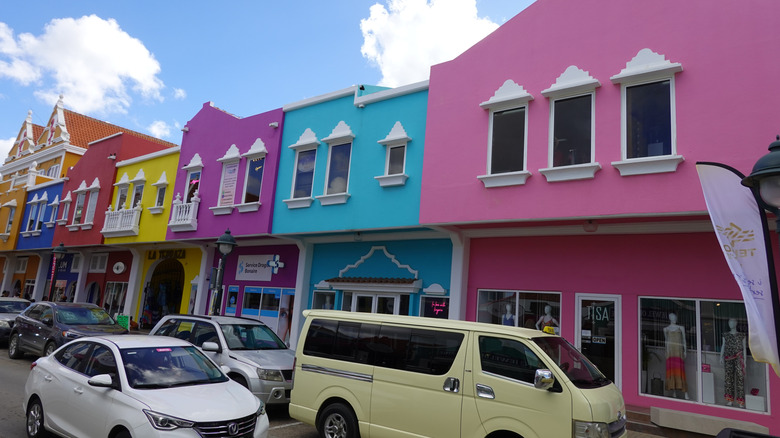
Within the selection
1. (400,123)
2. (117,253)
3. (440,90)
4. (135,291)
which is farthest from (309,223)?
(117,253)

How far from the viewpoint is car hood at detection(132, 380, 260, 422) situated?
5391 mm

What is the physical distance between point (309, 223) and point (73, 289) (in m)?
19.7

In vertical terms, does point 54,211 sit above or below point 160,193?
below

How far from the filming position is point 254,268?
1823 cm

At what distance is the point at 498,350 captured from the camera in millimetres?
6285

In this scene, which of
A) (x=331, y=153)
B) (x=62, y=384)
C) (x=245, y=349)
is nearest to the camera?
(x=62, y=384)

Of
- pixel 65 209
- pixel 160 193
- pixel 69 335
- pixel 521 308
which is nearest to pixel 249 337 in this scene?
pixel 69 335

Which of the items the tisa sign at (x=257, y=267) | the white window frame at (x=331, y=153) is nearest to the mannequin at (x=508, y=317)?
the white window frame at (x=331, y=153)

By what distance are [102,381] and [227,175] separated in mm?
13034

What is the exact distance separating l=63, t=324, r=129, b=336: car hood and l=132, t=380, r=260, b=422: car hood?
8610mm

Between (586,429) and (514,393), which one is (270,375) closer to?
(514,393)

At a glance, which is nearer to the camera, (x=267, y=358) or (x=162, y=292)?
(x=267, y=358)

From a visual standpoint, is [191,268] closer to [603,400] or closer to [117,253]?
[117,253]

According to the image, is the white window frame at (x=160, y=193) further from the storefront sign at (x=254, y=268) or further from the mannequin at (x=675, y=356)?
the mannequin at (x=675, y=356)
